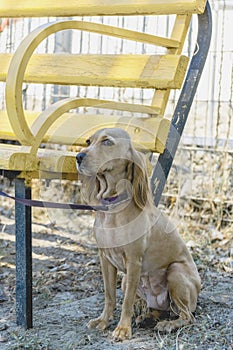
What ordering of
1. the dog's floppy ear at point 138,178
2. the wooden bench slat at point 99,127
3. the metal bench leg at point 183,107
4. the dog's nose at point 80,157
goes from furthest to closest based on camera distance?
the metal bench leg at point 183,107, the wooden bench slat at point 99,127, the dog's floppy ear at point 138,178, the dog's nose at point 80,157

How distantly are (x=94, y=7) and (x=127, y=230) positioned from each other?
1.45 meters

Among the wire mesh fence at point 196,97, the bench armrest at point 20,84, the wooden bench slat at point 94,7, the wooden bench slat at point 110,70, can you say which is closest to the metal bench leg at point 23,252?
the bench armrest at point 20,84

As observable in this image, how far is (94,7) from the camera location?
392 centimetres

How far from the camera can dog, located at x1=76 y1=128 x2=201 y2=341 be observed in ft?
10.1

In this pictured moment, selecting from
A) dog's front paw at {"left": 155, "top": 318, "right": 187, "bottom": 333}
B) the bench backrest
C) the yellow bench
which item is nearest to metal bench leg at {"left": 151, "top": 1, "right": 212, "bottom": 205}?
the yellow bench

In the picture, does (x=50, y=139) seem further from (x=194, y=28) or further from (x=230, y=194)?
(x=194, y=28)

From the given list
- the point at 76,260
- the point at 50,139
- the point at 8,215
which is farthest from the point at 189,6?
the point at 8,215

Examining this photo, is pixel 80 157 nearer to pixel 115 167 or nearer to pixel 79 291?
pixel 115 167

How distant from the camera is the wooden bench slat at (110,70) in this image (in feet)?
11.7

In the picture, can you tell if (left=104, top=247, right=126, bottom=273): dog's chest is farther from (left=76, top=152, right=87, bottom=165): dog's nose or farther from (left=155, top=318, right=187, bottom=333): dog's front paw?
(left=76, top=152, right=87, bottom=165): dog's nose

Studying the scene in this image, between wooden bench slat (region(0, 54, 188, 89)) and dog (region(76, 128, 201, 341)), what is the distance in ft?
1.87

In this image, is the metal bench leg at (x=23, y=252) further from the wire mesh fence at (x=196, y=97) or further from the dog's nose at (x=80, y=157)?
the wire mesh fence at (x=196, y=97)

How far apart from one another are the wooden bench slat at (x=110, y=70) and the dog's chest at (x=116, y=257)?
3.03 ft

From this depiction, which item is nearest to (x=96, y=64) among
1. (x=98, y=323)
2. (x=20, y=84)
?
(x=20, y=84)
